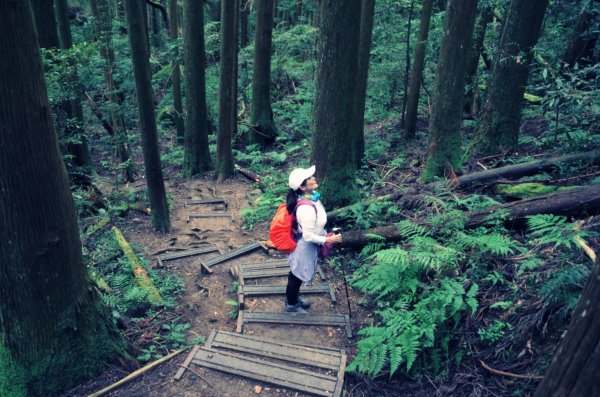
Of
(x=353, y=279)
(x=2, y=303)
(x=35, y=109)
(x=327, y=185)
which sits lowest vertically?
(x=353, y=279)

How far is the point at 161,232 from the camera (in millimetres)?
11289

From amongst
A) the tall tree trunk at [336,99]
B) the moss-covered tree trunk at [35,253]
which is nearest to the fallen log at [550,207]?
the tall tree trunk at [336,99]

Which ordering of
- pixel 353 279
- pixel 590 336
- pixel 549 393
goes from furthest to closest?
pixel 353 279, pixel 549 393, pixel 590 336

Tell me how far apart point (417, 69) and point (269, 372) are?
41.3 feet

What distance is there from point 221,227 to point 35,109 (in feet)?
25.2

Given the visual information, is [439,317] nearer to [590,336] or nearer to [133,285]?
[590,336]

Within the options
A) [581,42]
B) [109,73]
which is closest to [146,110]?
[109,73]

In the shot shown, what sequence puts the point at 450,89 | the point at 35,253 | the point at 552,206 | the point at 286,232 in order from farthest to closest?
the point at 450,89 → the point at 552,206 → the point at 286,232 → the point at 35,253

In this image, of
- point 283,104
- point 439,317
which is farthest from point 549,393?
point 283,104

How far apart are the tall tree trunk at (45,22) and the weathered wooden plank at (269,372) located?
11374 mm

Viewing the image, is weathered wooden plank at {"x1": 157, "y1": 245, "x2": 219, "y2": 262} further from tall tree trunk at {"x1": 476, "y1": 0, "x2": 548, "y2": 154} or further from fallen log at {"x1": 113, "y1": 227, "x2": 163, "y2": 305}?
tall tree trunk at {"x1": 476, "y1": 0, "x2": 548, "y2": 154}

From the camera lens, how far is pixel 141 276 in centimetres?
788

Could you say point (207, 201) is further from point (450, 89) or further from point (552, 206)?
point (552, 206)

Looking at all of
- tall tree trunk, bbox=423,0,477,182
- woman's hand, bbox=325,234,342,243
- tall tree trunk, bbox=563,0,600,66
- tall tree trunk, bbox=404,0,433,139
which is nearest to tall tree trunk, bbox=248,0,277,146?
tall tree trunk, bbox=404,0,433,139
